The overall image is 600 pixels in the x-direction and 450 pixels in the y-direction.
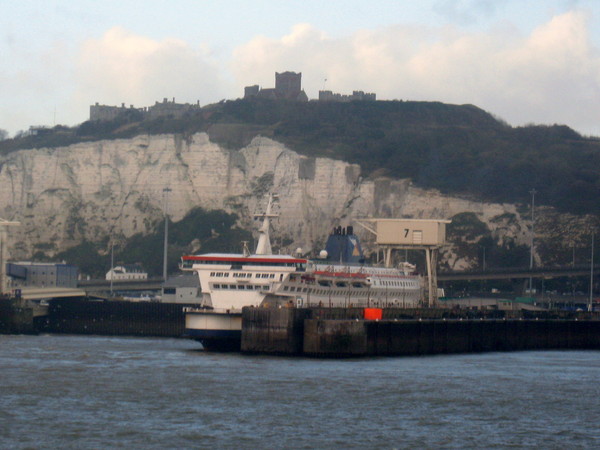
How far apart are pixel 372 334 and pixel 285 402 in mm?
18187

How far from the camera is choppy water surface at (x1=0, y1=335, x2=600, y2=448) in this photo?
120ft

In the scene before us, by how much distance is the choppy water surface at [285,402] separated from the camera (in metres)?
36.6

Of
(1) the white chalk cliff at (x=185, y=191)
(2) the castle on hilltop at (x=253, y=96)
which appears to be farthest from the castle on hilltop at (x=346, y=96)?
(1) the white chalk cliff at (x=185, y=191)

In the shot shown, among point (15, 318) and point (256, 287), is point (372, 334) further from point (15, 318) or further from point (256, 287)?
point (15, 318)

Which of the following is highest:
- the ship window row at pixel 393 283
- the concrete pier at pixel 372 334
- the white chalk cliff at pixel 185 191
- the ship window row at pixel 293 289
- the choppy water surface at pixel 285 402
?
the white chalk cliff at pixel 185 191

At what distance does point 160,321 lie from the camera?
8512 centimetres

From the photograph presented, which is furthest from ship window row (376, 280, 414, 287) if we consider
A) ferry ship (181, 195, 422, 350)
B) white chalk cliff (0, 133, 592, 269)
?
white chalk cliff (0, 133, 592, 269)

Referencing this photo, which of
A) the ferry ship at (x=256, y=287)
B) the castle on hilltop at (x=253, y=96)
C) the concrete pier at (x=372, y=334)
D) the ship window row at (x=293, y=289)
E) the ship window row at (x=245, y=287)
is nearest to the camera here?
the concrete pier at (x=372, y=334)

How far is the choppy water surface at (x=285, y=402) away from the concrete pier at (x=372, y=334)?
1.34 m

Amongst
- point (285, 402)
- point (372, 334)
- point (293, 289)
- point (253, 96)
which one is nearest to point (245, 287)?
point (293, 289)

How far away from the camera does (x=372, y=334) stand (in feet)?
197

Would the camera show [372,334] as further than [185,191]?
No

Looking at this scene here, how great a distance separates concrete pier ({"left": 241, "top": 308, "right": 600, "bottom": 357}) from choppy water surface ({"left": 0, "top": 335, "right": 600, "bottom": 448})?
1336mm

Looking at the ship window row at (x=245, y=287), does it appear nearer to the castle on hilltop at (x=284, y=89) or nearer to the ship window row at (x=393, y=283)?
the ship window row at (x=393, y=283)
